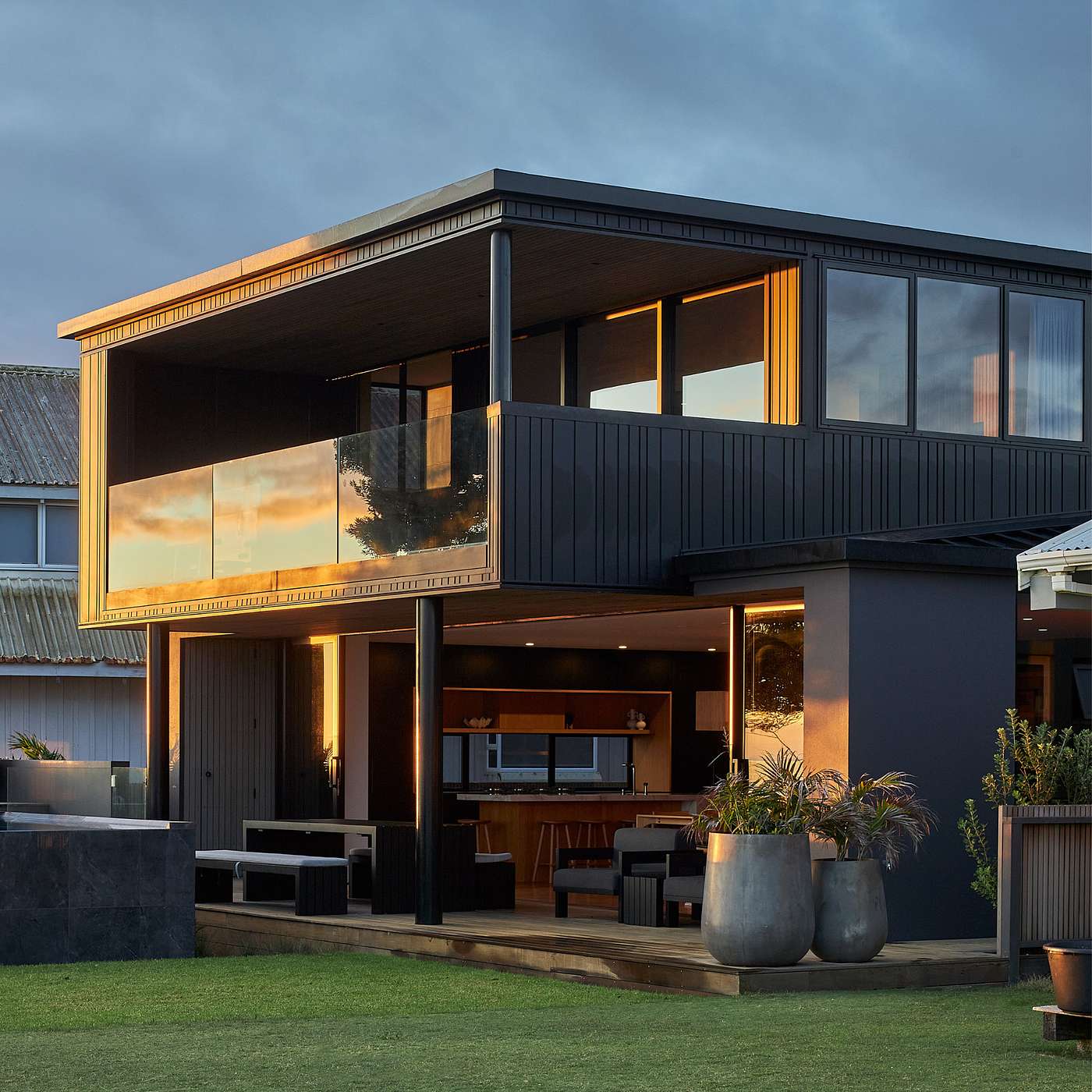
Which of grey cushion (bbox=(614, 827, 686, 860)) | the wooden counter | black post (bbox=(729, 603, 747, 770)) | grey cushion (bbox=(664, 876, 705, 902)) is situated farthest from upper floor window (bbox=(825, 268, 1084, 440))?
the wooden counter

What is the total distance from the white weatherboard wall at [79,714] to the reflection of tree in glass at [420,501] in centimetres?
1601

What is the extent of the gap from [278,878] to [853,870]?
739cm

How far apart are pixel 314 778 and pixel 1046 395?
939 centimetres

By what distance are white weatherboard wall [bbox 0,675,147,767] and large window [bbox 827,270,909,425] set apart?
58.7 feet

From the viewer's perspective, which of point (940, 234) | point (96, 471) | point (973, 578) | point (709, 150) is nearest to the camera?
point (973, 578)

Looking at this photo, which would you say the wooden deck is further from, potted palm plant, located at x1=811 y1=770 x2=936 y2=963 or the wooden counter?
the wooden counter

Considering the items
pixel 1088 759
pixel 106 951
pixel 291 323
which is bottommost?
pixel 106 951

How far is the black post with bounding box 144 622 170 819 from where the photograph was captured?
20734 mm

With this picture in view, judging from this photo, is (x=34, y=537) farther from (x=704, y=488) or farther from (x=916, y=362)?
(x=916, y=362)

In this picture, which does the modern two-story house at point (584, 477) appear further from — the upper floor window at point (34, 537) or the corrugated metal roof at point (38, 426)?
the corrugated metal roof at point (38, 426)

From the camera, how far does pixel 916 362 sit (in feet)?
54.4

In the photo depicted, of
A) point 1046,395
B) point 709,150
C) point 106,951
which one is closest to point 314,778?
point 106,951

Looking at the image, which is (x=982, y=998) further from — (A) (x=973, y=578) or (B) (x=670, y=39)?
(B) (x=670, y=39)

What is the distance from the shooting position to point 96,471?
2116cm
